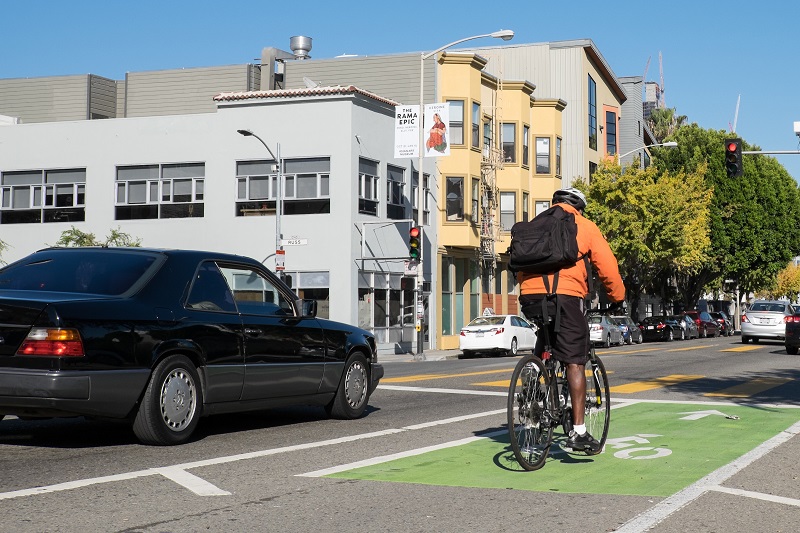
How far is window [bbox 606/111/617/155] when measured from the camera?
6825cm

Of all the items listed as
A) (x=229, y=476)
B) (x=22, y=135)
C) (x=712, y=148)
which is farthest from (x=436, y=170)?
(x=229, y=476)

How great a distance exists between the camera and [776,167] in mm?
67312

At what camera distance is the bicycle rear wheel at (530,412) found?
702cm

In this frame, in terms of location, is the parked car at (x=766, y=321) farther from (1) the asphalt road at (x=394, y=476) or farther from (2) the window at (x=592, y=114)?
(1) the asphalt road at (x=394, y=476)

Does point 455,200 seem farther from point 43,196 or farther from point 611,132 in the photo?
point 611,132

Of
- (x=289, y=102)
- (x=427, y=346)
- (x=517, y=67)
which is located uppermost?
(x=517, y=67)

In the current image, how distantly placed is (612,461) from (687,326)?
160ft

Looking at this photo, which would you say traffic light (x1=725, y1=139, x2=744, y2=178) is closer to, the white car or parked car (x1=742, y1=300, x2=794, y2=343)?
the white car

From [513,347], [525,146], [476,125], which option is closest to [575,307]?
[513,347]

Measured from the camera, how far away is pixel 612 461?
26.4 ft

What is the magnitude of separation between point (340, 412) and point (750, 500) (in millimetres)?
5179

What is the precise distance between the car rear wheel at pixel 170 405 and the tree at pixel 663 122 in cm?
9429

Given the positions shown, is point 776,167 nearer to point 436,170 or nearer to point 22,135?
point 436,170

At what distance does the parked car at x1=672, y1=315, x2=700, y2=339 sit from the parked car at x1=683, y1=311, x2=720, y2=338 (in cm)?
103
